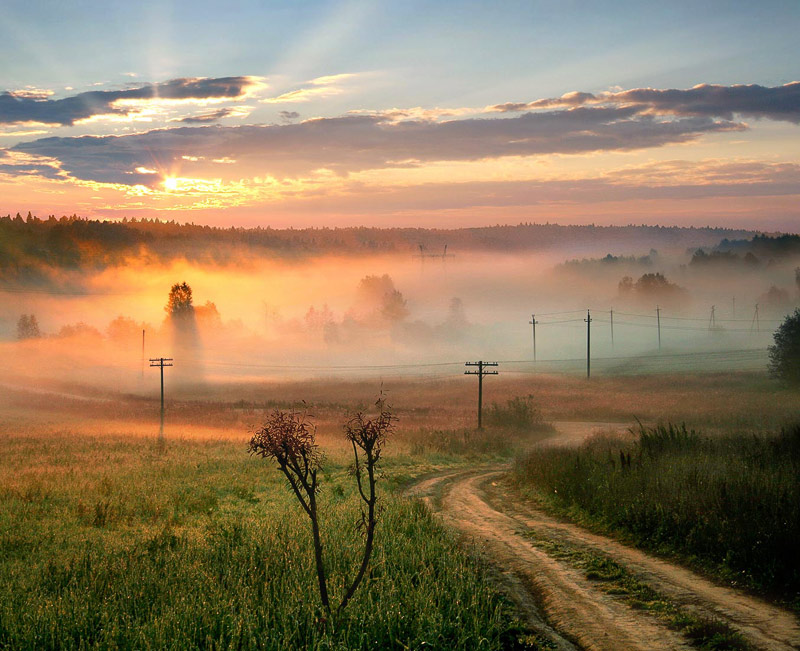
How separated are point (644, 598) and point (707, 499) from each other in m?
4.17

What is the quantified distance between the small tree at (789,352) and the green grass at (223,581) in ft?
202

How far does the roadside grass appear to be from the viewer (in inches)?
364

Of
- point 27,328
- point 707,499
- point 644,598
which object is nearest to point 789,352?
point 707,499

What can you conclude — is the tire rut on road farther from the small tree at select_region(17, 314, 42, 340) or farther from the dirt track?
the small tree at select_region(17, 314, 42, 340)

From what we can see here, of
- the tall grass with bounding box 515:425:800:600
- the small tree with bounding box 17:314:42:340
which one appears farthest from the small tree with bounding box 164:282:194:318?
the tall grass with bounding box 515:425:800:600

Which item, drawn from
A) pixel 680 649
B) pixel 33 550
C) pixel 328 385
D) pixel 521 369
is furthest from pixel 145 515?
pixel 521 369

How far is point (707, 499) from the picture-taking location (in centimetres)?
1456

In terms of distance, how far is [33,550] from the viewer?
1570 centimetres

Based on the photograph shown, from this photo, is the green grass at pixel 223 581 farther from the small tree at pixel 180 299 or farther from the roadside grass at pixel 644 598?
the small tree at pixel 180 299

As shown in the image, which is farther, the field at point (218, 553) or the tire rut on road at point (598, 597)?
the tire rut on road at point (598, 597)

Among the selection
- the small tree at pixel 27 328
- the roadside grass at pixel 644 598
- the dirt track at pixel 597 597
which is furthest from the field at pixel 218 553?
the small tree at pixel 27 328

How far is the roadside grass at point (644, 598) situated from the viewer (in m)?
9.26

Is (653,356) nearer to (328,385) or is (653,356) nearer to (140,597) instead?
(328,385)

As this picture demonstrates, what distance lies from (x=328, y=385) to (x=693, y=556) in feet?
325
